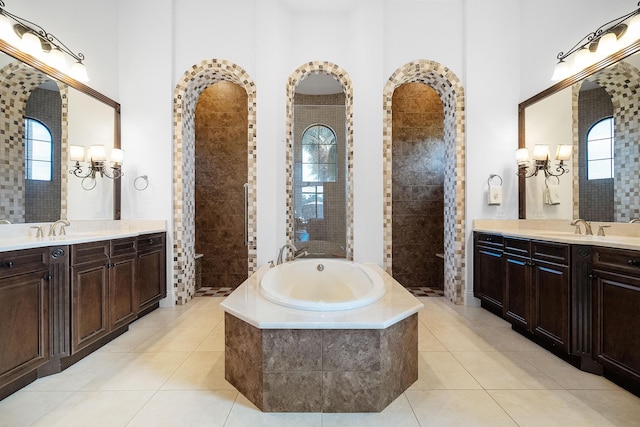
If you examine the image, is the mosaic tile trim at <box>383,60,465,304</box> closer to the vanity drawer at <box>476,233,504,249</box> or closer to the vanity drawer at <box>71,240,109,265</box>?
the vanity drawer at <box>476,233,504,249</box>

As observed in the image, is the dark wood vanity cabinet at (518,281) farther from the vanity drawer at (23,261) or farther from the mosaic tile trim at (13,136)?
the mosaic tile trim at (13,136)

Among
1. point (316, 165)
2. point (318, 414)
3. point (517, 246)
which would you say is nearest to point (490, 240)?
point (517, 246)

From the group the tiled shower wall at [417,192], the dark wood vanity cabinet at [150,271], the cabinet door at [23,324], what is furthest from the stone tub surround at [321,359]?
the tiled shower wall at [417,192]

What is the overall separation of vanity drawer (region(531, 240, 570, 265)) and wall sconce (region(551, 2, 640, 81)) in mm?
1606

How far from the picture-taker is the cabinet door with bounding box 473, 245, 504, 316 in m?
3.04

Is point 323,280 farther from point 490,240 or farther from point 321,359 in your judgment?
point 490,240

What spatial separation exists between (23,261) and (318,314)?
1.77 metres

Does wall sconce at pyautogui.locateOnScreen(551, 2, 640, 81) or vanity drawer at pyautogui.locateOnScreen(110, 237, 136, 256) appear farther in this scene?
vanity drawer at pyautogui.locateOnScreen(110, 237, 136, 256)

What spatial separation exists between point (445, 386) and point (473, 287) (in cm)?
196

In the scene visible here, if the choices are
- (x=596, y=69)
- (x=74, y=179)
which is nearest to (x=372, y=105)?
(x=596, y=69)

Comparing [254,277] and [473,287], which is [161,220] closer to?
[254,277]

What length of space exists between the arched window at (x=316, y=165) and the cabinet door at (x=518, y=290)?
6.89ft

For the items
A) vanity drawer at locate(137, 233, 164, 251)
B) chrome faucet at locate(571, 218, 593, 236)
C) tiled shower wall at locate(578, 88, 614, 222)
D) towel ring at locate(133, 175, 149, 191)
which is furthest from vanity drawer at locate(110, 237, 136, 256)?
tiled shower wall at locate(578, 88, 614, 222)

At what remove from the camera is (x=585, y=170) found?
264 cm
